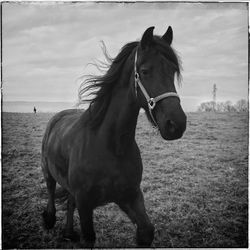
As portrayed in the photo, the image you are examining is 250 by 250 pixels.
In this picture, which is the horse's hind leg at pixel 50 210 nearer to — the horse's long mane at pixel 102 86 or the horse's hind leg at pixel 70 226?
the horse's hind leg at pixel 70 226

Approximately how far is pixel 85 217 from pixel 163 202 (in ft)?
A: 6.44

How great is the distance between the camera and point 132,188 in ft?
8.46

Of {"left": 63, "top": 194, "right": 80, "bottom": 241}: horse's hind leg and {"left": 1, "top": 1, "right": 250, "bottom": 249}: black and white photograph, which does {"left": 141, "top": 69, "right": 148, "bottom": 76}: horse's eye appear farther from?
{"left": 63, "top": 194, "right": 80, "bottom": 241}: horse's hind leg

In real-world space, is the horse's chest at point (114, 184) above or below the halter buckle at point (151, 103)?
below

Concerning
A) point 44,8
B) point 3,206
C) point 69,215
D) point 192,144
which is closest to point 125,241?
point 69,215

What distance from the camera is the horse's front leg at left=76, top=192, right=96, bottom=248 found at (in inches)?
102

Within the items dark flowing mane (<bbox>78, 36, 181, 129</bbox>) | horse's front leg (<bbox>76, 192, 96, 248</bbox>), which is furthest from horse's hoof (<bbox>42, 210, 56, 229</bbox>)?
dark flowing mane (<bbox>78, 36, 181, 129</bbox>)

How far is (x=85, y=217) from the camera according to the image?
2.67m

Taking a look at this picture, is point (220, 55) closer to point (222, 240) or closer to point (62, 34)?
point (62, 34)

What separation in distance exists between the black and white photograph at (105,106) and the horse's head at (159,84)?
0.37 feet

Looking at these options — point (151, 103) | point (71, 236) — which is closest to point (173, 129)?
point (151, 103)

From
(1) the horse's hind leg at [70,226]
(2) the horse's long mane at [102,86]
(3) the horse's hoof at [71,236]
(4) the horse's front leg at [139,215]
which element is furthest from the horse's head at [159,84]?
(3) the horse's hoof at [71,236]

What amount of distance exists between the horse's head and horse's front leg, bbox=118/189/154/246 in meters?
0.89

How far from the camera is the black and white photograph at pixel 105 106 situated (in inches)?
101
